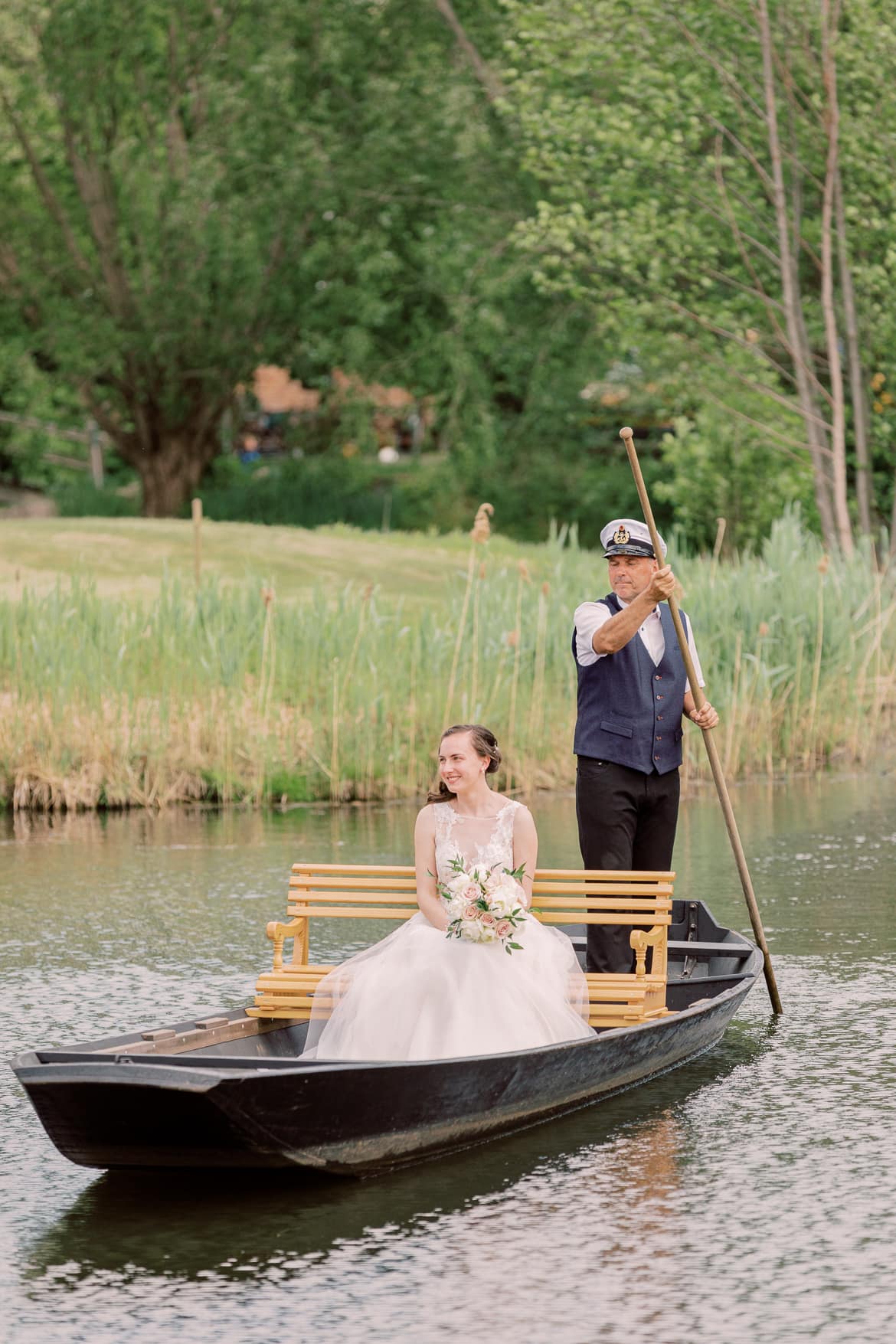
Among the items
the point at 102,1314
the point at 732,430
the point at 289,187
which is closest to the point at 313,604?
the point at 102,1314

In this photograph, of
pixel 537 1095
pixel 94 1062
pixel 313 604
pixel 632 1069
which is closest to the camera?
pixel 94 1062

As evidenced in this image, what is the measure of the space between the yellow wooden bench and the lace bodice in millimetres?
312

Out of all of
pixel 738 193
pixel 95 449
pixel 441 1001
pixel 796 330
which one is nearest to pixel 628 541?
pixel 441 1001

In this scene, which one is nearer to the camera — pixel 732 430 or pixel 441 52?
pixel 732 430

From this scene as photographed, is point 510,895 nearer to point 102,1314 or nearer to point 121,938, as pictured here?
point 102,1314

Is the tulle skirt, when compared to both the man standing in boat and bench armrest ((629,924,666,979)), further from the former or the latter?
the man standing in boat

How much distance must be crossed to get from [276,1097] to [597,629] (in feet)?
7.73

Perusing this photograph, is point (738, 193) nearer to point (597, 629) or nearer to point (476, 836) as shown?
point (597, 629)

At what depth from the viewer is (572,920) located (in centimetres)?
775

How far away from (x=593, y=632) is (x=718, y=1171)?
2035 mm

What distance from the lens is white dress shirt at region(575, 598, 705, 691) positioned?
7793mm

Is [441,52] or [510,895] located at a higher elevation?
[441,52]

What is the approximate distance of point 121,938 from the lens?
10438 mm

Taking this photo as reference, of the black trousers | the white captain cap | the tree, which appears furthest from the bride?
the tree
